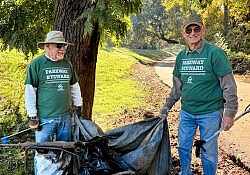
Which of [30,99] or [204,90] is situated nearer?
[204,90]

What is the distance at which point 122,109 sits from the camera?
991 cm

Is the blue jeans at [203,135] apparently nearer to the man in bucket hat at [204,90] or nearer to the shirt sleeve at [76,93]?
the man in bucket hat at [204,90]

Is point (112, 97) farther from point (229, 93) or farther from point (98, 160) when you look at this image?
point (98, 160)

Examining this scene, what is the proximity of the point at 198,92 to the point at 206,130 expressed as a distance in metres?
0.42

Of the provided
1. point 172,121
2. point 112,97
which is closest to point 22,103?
point 112,97

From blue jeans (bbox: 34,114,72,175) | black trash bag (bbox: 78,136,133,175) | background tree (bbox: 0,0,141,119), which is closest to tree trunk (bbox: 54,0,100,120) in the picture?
background tree (bbox: 0,0,141,119)

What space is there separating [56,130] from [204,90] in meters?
1.71

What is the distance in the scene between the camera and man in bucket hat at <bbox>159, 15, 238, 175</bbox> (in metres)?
3.16

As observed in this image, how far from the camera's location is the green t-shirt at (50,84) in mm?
3461

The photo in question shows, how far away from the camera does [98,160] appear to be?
2.87 metres

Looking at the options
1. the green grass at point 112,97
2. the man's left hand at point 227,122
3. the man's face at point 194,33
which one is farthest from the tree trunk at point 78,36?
the green grass at point 112,97

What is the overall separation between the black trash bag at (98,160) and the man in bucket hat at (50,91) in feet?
2.66

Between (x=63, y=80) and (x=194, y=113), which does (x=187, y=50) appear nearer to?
(x=194, y=113)

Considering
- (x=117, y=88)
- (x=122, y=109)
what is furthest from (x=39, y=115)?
(x=117, y=88)
